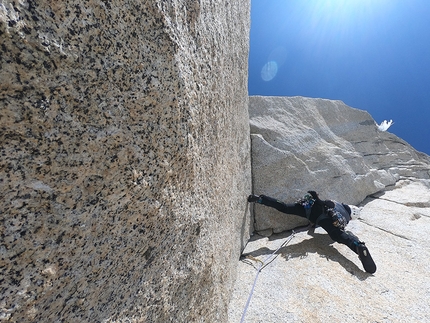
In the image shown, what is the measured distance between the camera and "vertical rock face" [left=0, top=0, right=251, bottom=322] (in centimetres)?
68

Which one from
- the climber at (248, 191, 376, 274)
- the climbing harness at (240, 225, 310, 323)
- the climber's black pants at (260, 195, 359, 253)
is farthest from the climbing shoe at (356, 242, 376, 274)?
the climbing harness at (240, 225, 310, 323)

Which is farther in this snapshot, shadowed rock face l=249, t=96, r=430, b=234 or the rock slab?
shadowed rock face l=249, t=96, r=430, b=234

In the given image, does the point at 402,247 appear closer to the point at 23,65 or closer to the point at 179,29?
the point at 179,29

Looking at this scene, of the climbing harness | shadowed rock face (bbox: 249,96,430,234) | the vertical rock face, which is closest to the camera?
the vertical rock face

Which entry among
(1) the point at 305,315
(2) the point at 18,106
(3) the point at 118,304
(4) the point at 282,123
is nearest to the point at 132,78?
(2) the point at 18,106

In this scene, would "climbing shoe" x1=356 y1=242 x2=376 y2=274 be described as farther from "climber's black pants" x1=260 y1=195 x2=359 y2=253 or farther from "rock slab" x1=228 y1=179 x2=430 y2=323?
"climber's black pants" x1=260 y1=195 x2=359 y2=253

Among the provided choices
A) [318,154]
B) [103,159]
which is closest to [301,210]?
[318,154]

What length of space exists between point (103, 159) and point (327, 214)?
12.0 feet

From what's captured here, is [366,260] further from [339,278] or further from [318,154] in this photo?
[318,154]

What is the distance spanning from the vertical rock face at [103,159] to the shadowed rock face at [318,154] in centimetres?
319

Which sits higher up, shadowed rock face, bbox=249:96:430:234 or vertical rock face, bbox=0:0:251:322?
vertical rock face, bbox=0:0:251:322

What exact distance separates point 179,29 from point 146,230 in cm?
112

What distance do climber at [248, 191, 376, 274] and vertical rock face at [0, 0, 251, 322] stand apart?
2.39 metres

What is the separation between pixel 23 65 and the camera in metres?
0.67
